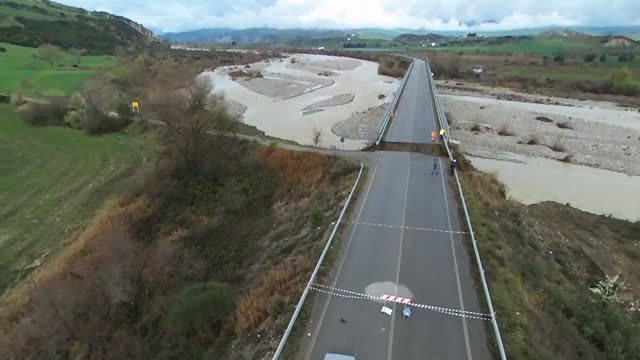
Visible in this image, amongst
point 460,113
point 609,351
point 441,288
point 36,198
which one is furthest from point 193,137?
point 460,113

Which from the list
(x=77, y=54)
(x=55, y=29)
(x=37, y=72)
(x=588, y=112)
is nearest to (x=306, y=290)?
(x=588, y=112)

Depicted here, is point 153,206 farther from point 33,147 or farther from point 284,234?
point 33,147

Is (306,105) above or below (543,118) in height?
above

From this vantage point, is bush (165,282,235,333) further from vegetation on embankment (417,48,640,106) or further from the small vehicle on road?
vegetation on embankment (417,48,640,106)

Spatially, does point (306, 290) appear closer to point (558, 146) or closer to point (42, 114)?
point (558, 146)

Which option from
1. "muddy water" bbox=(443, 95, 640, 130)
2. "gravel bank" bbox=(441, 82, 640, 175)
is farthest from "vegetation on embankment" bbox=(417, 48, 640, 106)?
"gravel bank" bbox=(441, 82, 640, 175)

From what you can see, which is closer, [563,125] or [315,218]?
[315,218]
